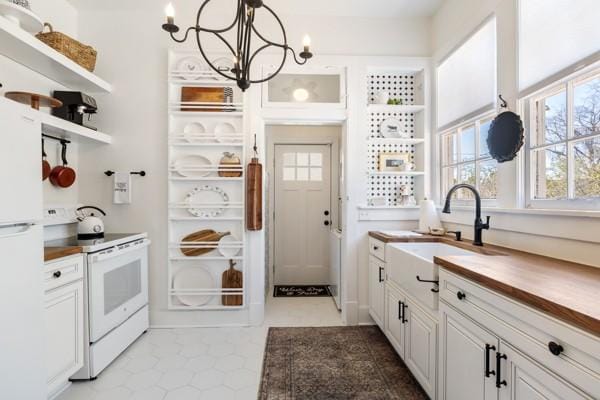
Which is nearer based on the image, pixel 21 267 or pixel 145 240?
pixel 21 267

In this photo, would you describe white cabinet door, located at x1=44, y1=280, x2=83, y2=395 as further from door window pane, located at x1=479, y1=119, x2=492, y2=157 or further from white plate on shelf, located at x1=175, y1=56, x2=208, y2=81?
door window pane, located at x1=479, y1=119, x2=492, y2=157

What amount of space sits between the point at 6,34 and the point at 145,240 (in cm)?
171

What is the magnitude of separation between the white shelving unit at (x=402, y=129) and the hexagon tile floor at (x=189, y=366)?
4.73 feet

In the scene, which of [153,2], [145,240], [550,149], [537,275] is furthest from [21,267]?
[550,149]

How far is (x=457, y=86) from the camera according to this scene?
2.57 meters

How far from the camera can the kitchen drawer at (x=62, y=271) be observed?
172 centimetres

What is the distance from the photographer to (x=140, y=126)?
288cm

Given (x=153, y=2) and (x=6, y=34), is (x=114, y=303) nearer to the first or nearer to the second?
(x=6, y=34)

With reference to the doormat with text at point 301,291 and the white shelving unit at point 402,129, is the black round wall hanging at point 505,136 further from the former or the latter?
the doormat with text at point 301,291

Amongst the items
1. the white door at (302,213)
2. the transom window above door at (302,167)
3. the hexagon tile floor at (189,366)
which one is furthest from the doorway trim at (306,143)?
the hexagon tile floor at (189,366)

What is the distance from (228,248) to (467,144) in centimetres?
233

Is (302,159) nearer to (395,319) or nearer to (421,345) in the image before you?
(395,319)

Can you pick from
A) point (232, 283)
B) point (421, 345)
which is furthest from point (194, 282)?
point (421, 345)

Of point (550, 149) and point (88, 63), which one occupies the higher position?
point (88, 63)
